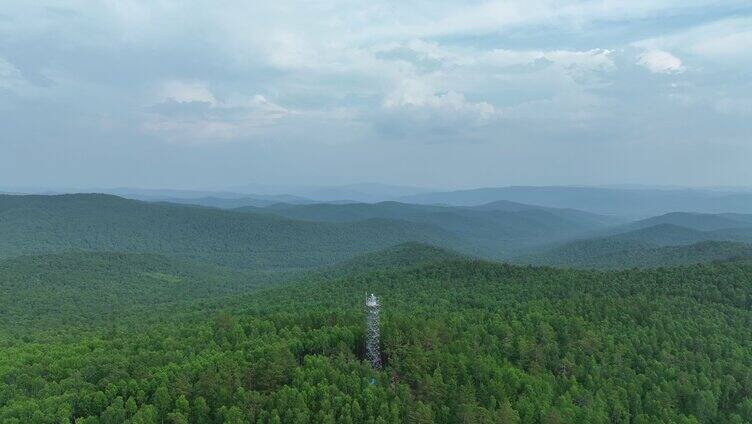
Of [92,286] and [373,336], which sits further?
[92,286]

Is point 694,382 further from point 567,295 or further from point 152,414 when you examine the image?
point 152,414

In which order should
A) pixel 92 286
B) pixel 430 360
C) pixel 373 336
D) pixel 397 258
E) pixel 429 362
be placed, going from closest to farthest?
pixel 429 362 → pixel 430 360 → pixel 373 336 → pixel 92 286 → pixel 397 258

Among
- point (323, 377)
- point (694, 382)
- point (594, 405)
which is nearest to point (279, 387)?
point (323, 377)

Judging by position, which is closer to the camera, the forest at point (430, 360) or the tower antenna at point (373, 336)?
the forest at point (430, 360)

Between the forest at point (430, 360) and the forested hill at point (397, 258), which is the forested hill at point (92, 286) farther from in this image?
the forested hill at point (397, 258)

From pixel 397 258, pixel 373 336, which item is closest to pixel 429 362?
pixel 373 336

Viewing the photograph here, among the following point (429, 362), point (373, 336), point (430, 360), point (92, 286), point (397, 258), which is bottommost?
point (92, 286)

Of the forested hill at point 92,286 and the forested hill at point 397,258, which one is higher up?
the forested hill at point 397,258

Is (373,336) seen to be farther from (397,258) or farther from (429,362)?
(397,258)

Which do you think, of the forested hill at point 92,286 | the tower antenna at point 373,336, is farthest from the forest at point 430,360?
the forested hill at point 92,286
